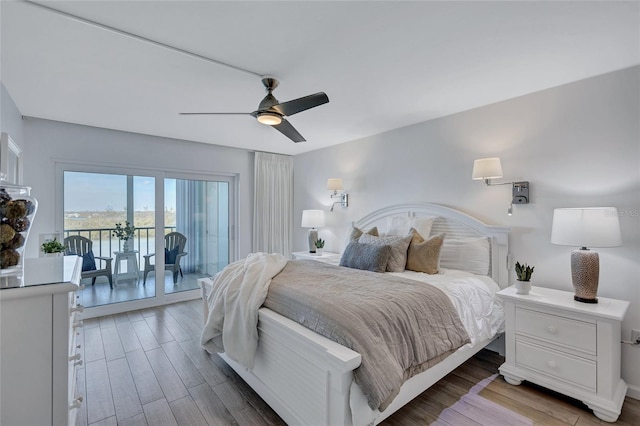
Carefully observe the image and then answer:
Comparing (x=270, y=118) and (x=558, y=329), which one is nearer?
(x=558, y=329)

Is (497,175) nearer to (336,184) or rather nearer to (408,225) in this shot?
(408,225)

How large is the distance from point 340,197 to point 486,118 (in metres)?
2.32

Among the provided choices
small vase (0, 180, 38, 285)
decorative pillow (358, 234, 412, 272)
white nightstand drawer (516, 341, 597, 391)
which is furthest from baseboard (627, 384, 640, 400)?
small vase (0, 180, 38, 285)

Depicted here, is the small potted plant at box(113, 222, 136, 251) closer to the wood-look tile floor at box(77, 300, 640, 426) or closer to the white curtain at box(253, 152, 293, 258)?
the wood-look tile floor at box(77, 300, 640, 426)

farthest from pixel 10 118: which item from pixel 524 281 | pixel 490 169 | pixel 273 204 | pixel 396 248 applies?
pixel 524 281

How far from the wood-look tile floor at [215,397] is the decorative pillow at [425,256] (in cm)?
92

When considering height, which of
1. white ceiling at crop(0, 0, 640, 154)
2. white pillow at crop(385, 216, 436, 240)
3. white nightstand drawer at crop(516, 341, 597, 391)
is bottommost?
white nightstand drawer at crop(516, 341, 597, 391)

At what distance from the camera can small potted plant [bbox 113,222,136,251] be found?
13.6 feet

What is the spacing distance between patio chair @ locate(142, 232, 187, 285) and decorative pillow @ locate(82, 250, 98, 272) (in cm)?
65

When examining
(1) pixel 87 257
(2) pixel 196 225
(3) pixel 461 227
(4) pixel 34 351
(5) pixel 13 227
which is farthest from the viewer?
(2) pixel 196 225

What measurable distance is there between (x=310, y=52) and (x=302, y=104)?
1.14 ft

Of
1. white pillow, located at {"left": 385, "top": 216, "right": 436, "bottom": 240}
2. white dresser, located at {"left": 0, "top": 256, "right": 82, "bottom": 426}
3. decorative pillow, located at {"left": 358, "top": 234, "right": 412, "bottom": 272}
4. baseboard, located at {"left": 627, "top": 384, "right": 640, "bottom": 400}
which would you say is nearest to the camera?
white dresser, located at {"left": 0, "top": 256, "right": 82, "bottom": 426}

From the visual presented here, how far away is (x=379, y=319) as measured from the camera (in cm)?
174

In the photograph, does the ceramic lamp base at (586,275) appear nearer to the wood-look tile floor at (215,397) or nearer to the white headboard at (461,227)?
the white headboard at (461,227)
